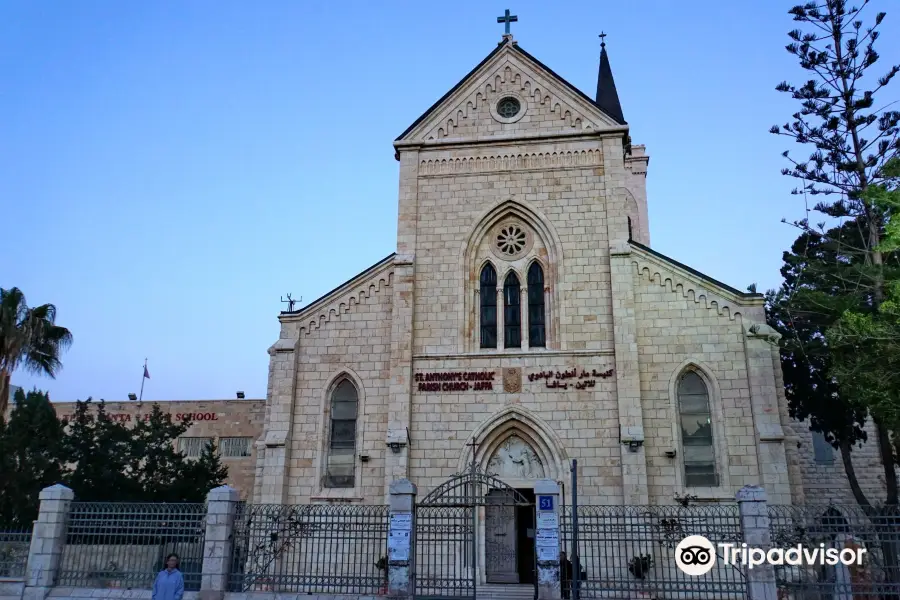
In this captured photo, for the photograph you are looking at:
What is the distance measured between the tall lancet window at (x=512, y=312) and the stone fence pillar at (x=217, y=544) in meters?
8.61

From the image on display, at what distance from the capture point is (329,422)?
64.7 feet

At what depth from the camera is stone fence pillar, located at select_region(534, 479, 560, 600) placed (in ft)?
41.7

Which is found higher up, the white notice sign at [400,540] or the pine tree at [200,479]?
the pine tree at [200,479]

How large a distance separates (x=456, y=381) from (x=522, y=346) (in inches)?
78.1

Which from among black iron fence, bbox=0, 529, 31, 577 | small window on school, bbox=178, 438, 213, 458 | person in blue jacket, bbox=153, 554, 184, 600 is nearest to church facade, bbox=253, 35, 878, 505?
black iron fence, bbox=0, 529, 31, 577

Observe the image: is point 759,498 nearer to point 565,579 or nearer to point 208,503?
point 565,579

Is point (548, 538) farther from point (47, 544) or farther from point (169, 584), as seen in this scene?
point (47, 544)

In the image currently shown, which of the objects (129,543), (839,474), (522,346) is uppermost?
(522,346)

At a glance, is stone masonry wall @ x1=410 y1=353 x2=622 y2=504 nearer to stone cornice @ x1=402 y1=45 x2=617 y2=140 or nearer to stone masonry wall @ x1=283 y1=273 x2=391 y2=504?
stone masonry wall @ x1=283 y1=273 x2=391 y2=504

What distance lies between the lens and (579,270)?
19.9m

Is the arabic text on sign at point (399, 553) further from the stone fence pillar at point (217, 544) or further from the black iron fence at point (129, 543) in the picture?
the black iron fence at point (129, 543)

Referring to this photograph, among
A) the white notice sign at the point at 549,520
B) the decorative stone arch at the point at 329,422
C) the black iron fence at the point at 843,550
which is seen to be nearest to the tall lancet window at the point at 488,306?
the decorative stone arch at the point at 329,422

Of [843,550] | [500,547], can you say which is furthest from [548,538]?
[500,547]

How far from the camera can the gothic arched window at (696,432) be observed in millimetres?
17906
